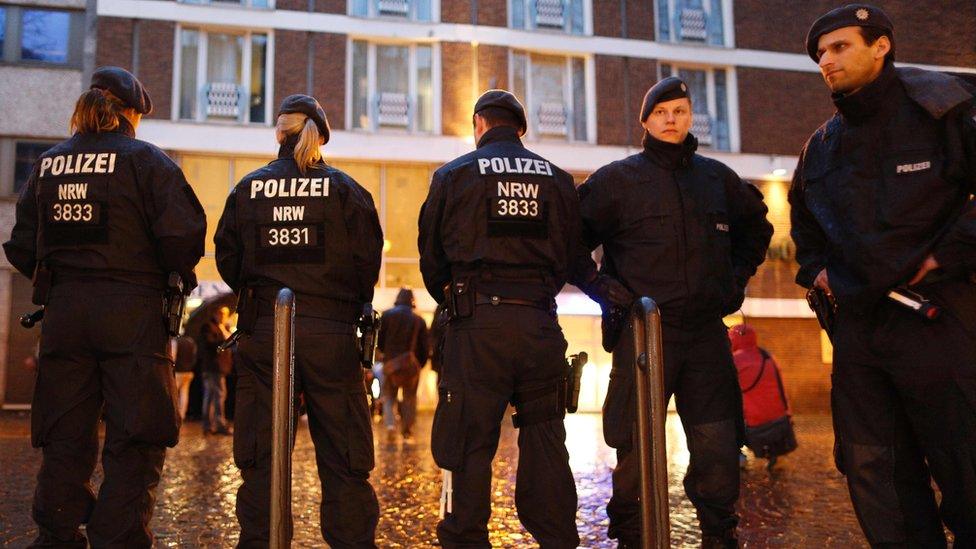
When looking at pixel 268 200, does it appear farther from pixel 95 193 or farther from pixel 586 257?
pixel 586 257

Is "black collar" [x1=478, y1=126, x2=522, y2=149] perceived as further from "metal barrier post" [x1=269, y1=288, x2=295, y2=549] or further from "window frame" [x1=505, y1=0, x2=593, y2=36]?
"window frame" [x1=505, y1=0, x2=593, y2=36]

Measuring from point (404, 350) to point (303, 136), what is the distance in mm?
7923

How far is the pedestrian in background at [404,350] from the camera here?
1204 centimetres

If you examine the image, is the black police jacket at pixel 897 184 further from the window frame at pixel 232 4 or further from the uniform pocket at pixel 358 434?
the window frame at pixel 232 4

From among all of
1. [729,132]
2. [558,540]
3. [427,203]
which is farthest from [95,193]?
[729,132]

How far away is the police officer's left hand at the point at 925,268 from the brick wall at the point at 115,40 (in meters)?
20.7

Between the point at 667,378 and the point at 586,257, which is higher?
the point at 586,257

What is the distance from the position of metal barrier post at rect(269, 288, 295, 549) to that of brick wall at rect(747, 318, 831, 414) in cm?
2091

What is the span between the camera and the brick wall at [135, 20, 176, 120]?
20578mm

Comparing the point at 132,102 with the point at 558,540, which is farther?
the point at 132,102

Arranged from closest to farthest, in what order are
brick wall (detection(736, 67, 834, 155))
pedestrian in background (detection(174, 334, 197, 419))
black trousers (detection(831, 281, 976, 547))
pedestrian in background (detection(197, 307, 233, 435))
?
black trousers (detection(831, 281, 976, 547)) < pedestrian in background (detection(197, 307, 233, 435)) < pedestrian in background (detection(174, 334, 197, 419)) < brick wall (detection(736, 67, 834, 155))

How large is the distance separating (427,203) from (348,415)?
109 centimetres

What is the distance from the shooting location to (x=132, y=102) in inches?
178

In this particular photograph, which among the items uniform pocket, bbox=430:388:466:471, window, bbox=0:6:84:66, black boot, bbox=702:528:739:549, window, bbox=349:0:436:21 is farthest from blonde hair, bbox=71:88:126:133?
window, bbox=0:6:84:66
